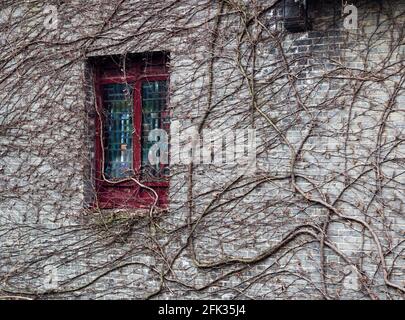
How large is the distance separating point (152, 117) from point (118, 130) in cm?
47

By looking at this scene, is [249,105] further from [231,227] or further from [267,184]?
[231,227]

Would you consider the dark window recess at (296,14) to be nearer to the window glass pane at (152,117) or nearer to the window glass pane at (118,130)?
the window glass pane at (152,117)

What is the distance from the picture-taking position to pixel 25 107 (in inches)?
260

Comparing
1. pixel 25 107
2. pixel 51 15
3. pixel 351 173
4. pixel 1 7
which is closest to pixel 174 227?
pixel 351 173

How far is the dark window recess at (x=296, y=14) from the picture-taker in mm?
5160

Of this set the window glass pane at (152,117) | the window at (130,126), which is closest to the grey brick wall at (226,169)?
the window at (130,126)

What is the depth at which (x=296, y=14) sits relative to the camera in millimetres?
5191

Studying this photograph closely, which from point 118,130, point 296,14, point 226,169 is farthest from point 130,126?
point 296,14

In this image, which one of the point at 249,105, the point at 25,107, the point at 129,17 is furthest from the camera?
the point at 25,107

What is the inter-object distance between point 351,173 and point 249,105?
1.26 metres

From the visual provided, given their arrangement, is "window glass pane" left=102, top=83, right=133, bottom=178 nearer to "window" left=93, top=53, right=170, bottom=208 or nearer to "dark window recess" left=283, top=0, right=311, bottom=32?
"window" left=93, top=53, right=170, bottom=208

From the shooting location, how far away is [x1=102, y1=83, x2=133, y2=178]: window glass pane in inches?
248

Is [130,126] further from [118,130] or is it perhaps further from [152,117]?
[152,117]

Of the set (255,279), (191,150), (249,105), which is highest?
(249,105)
